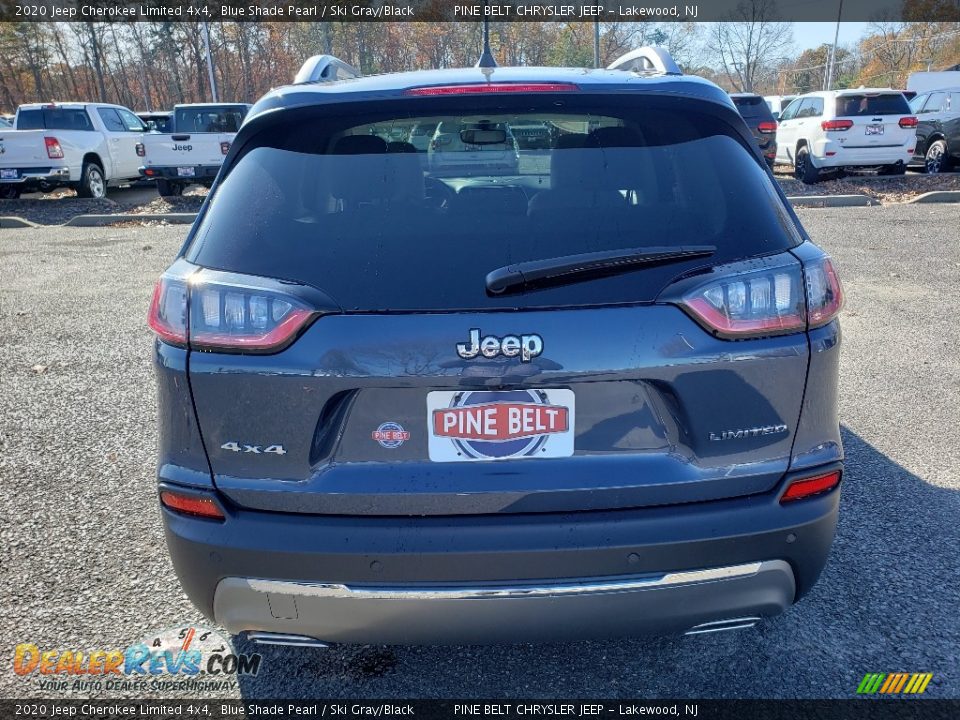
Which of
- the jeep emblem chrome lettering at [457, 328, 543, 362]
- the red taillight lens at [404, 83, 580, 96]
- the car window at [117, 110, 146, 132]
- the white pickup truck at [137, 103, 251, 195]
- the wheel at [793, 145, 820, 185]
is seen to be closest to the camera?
the jeep emblem chrome lettering at [457, 328, 543, 362]

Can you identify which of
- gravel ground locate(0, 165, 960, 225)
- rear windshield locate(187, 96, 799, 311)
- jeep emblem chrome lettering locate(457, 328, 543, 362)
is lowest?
gravel ground locate(0, 165, 960, 225)

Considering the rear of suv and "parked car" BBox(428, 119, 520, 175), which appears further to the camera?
"parked car" BBox(428, 119, 520, 175)

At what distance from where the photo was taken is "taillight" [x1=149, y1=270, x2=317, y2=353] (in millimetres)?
1789

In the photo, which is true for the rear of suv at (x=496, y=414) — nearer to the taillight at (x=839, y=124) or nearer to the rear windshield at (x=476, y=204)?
the rear windshield at (x=476, y=204)

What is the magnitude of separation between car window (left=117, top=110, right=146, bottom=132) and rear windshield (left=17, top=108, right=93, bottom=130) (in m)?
1.31

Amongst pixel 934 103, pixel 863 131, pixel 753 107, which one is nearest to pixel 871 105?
pixel 863 131

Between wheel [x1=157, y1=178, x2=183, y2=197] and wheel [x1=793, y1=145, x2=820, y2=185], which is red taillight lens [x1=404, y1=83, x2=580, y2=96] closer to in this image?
wheel [x1=793, y1=145, x2=820, y2=185]

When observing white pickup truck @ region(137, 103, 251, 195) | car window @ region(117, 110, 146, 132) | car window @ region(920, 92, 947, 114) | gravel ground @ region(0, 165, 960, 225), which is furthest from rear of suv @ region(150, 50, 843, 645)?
car window @ region(920, 92, 947, 114)

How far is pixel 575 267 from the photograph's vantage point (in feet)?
5.87

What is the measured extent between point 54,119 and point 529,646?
17.9m

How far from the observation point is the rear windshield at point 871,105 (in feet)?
48.8

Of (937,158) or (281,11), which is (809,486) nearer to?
(937,158)

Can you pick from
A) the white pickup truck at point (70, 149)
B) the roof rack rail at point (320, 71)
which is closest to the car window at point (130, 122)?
the white pickup truck at point (70, 149)

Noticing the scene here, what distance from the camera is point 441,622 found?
1879mm
